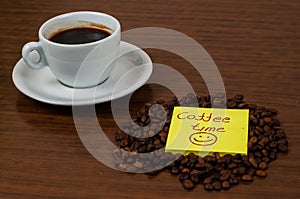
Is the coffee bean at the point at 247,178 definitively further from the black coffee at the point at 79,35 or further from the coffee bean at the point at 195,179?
the black coffee at the point at 79,35

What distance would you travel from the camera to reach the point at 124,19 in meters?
1.58

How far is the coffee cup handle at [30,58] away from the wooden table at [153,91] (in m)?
0.07

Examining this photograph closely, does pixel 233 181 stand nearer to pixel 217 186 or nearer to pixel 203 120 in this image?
pixel 217 186

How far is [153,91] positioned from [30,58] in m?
0.27

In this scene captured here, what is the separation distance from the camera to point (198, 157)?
105 centimetres

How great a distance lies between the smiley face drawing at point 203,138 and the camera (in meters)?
1.08

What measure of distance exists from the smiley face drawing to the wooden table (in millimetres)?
88

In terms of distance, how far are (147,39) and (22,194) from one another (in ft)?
1.92

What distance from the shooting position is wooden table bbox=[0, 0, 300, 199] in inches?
40.1

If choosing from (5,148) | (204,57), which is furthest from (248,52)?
(5,148)

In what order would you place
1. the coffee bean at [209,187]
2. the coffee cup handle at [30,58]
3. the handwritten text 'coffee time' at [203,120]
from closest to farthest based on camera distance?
the coffee bean at [209,187]
the handwritten text 'coffee time' at [203,120]
the coffee cup handle at [30,58]

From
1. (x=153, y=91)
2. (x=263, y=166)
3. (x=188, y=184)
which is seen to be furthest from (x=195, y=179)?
(x=153, y=91)

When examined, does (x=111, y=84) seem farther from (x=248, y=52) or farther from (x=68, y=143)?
(x=248, y=52)

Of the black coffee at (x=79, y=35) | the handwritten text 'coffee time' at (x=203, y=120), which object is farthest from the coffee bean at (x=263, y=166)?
the black coffee at (x=79, y=35)
